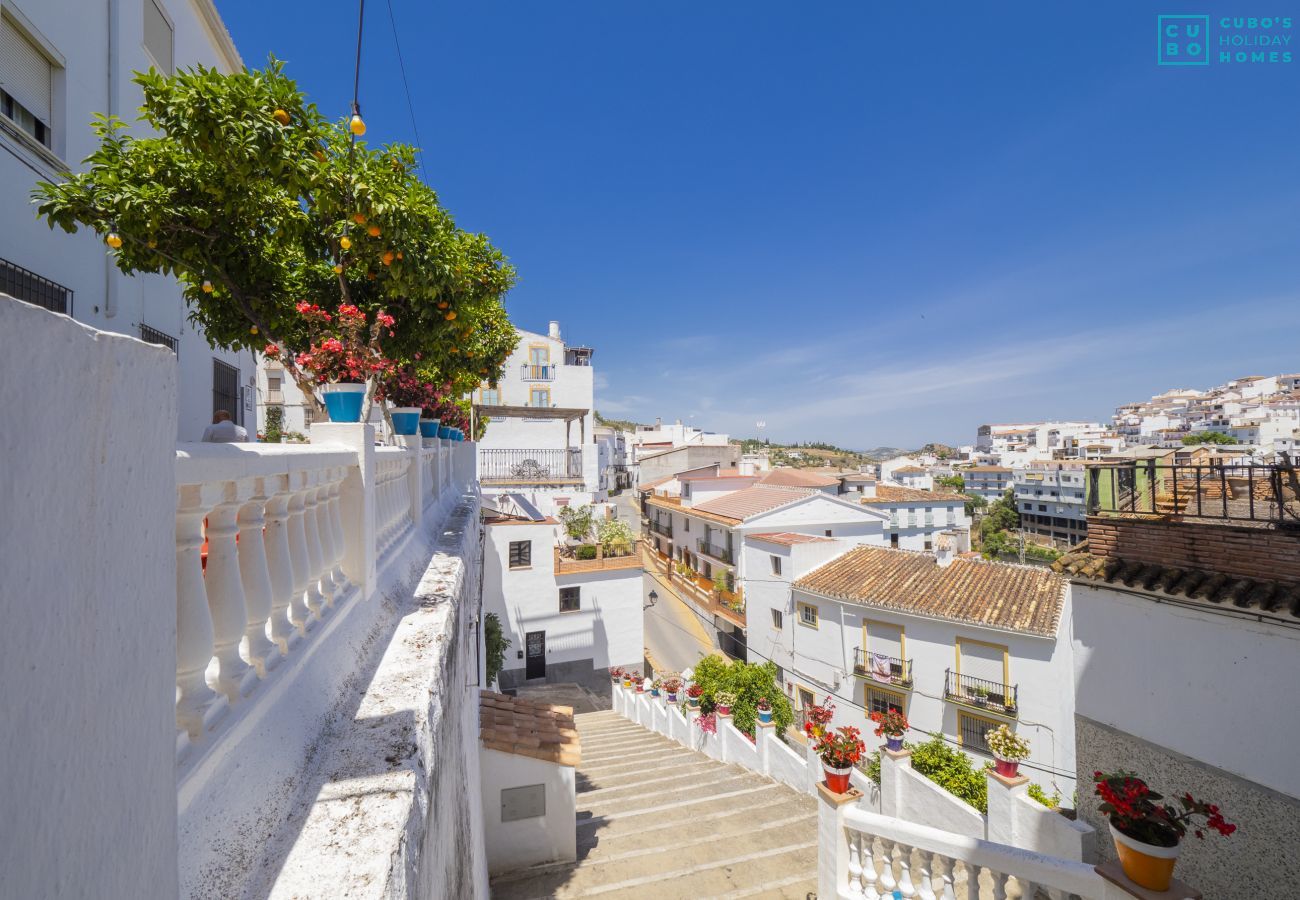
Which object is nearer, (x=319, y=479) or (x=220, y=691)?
(x=220, y=691)

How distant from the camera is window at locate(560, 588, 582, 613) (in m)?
17.8

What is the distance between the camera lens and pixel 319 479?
233 centimetres

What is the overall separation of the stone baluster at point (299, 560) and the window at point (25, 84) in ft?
24.8

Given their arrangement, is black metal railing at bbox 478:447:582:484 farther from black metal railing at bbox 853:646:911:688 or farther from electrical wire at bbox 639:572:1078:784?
black metal railing at bbox 853:646:911:688

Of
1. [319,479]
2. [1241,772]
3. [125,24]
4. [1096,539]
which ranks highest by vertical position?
[125,24]

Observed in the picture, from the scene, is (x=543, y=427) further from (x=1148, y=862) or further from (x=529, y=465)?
(x=1148, y=862)

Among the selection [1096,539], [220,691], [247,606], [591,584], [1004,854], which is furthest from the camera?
[591,584]

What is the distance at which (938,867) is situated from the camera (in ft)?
16.4

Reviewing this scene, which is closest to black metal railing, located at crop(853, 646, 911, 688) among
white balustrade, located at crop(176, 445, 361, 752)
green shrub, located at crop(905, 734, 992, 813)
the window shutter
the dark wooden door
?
green shrub, located at crop(905, 734, 992, 813)

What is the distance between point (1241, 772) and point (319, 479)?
800cm

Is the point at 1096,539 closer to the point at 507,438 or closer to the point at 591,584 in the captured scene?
the point at 591,584

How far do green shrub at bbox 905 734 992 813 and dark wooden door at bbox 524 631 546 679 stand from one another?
10.7 m

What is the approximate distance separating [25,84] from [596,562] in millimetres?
15119

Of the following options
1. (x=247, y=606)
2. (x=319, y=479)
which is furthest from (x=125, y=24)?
(x=247, y=606)
